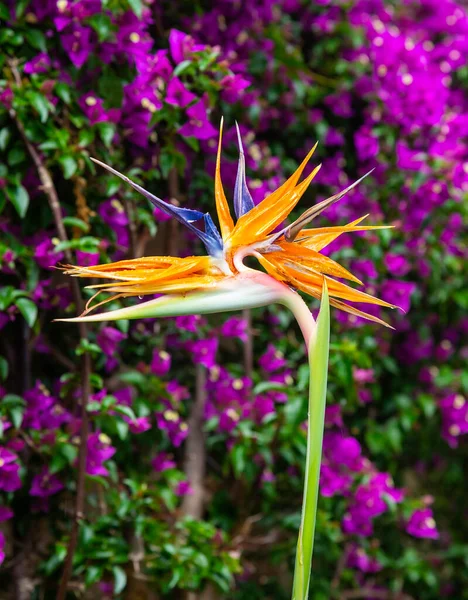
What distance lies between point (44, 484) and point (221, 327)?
20.6 inches

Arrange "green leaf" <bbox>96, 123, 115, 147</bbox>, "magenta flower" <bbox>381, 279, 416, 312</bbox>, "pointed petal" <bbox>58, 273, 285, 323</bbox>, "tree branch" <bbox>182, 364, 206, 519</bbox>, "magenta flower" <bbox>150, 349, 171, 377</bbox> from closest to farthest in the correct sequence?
1. "pointed petal" <bbox>58, 273, 285, 323</bbox>
2. "green leaf" <bbox>96, 123, 115, 147</bbox>
3. "magenta flower" <bbox>150, 349, 171, 377</bbox>
4. "tree branch" <bbox>182, 364, 206, 519</bbox>
5. "magenta flower" <bbox>381, 279, 416, 312</bbox>

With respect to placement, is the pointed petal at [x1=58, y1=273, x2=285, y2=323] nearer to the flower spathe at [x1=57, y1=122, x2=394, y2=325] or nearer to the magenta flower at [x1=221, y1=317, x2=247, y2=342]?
the flower spathe at [x1=57, y1=122, x2=394, y2=325]

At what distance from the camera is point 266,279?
2.99 ft

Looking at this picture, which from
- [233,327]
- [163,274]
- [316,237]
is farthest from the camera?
[233,327]

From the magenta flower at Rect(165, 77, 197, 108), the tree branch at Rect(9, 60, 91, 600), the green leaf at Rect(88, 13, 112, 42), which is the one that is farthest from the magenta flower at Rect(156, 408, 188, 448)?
the green leaf at Rect(88, 13, 112, 42)

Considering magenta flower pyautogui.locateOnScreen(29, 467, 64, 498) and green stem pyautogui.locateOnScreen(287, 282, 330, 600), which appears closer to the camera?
green stem pyautogui.locateOnScreen(287, 282, 330, 600)

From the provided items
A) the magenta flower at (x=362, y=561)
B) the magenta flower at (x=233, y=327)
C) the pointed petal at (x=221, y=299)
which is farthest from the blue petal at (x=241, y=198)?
the magenta flower at (x=362, y=561)

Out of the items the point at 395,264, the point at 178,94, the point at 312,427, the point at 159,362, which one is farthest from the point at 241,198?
the point at 395,264

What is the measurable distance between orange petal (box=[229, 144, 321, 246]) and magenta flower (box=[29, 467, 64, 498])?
2.54ft

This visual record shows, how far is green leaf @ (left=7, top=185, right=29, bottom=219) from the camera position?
56.9 inches

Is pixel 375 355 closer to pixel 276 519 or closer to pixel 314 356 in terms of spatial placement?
pixel 276 519

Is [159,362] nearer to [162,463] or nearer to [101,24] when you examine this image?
[162,463]

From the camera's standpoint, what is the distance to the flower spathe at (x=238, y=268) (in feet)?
2.86

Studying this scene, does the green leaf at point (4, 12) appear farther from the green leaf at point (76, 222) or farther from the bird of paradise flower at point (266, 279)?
the bird of paradise flower at point (266, 279)
